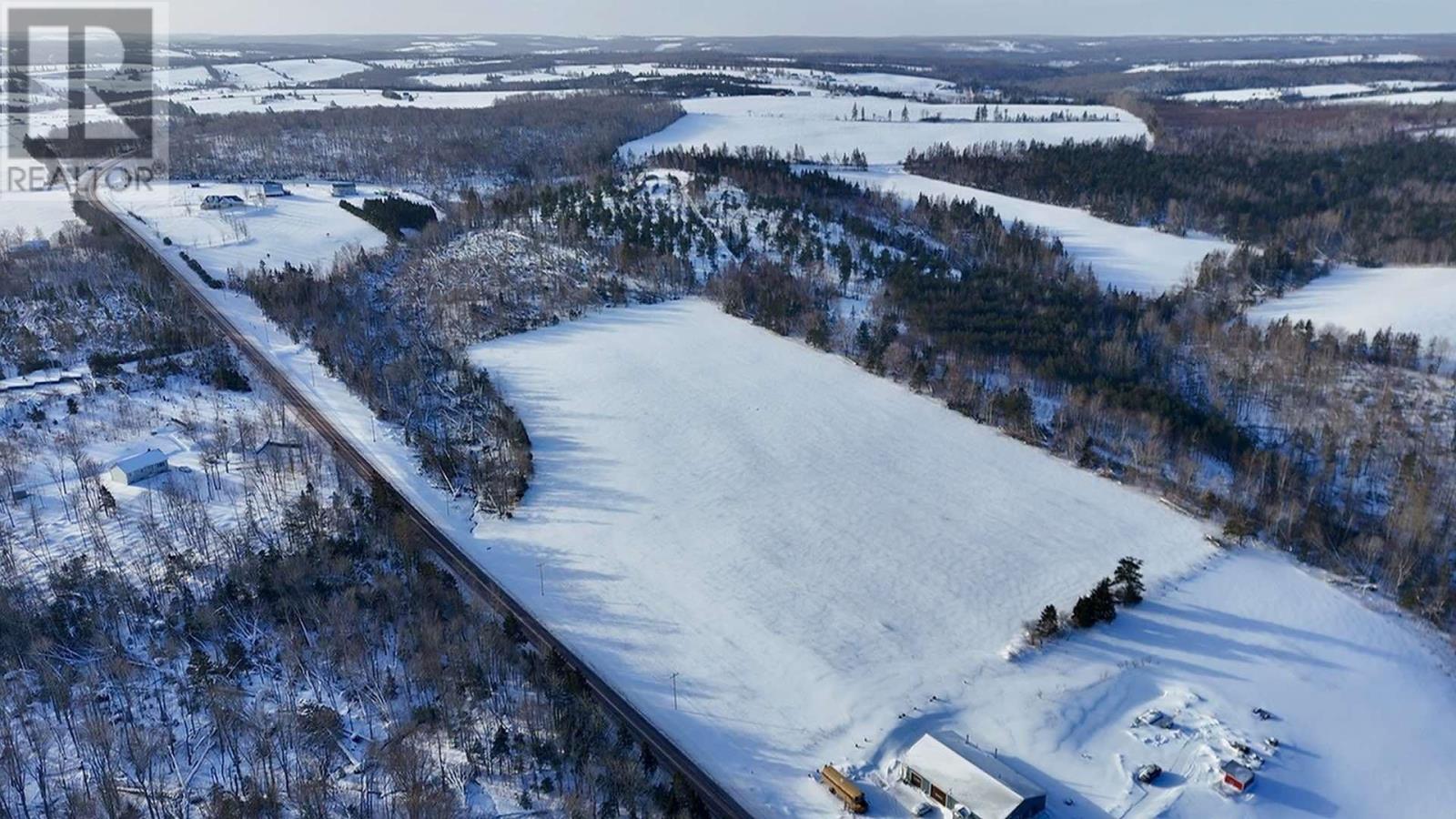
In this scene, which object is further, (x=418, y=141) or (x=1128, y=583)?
(x=418, y=141)

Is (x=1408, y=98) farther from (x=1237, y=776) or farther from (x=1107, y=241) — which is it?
(x=1237, y=776)

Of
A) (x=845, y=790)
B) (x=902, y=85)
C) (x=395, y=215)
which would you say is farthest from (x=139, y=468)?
(x=902, y=85)

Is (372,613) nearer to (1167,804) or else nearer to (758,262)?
(1167,804)

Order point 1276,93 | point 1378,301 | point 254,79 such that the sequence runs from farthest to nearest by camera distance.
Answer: point 254,79
point 1276,93
point 1378,301

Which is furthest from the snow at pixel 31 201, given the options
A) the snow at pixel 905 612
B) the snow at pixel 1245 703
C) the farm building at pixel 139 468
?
the snow at pixel 1245 703

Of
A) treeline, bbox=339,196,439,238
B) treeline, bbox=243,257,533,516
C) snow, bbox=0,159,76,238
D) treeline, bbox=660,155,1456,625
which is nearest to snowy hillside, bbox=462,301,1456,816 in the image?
treeline, bbox=243,257,533,516

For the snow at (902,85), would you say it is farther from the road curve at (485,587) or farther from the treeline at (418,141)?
the road curve at (485,587)
